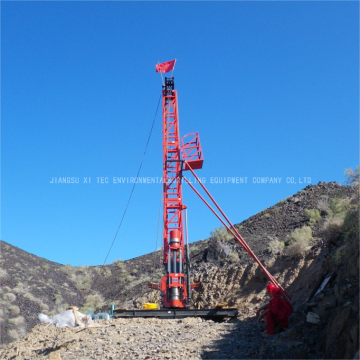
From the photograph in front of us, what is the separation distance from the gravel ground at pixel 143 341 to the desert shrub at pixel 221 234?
15.1 metres

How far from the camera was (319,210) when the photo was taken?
1150 inches

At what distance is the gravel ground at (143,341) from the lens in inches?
441

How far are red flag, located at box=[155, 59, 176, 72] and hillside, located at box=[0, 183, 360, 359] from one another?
1097 centimetres

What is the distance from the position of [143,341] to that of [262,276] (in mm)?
10050

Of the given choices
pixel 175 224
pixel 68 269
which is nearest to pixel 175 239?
pixel 175 224

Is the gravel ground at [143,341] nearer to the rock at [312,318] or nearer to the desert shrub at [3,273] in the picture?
the rock at [312,318]

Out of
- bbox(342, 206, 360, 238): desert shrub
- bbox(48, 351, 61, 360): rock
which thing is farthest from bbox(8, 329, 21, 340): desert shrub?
bbox(342, 206, 360, 238): desert shrub

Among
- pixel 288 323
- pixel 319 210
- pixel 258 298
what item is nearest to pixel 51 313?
pixel 258 298

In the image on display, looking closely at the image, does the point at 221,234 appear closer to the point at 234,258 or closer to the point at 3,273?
the point at 234,258

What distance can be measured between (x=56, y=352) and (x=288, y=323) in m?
6.53

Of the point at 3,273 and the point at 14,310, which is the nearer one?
the point at 14,310

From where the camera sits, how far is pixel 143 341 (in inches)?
499

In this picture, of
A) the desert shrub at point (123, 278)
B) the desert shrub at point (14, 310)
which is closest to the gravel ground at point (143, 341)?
the desert shrub at point (14, 310)

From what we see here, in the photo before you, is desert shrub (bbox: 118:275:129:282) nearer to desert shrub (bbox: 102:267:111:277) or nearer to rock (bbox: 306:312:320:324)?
desert shrub (bbox: 102:267:111:277)
